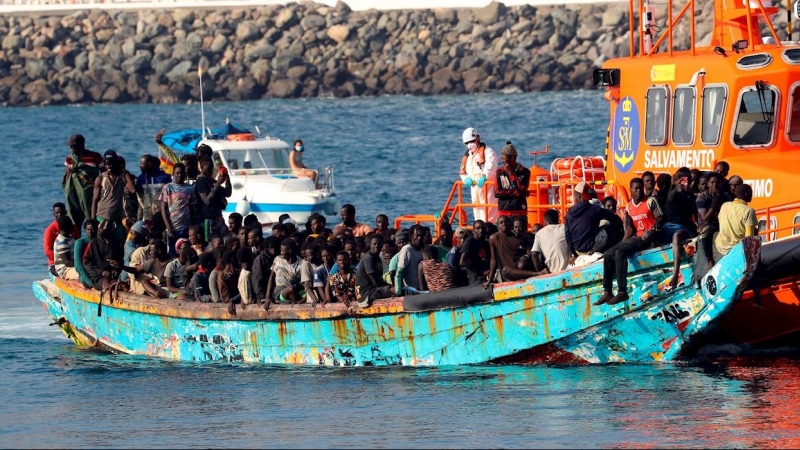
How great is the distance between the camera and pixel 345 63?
88875mm

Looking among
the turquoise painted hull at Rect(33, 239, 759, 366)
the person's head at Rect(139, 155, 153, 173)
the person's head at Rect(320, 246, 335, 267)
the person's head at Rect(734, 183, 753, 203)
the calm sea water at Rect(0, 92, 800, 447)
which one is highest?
the person's head at Rect(139, 155, 153, 173)

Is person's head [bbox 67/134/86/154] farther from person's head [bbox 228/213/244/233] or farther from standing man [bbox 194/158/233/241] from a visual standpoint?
person's head [bbox 228/213/244/233]

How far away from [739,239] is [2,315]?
41.7 feet

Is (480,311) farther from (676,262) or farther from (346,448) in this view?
(346,448)

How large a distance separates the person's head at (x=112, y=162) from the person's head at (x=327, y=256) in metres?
3.23

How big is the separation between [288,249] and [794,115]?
5.90m

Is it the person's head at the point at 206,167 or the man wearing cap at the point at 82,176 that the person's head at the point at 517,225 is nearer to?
the person's head at the point at 206,167

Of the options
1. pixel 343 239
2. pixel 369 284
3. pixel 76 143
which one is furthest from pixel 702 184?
pixel 76 143

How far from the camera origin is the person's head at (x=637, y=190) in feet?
57.3

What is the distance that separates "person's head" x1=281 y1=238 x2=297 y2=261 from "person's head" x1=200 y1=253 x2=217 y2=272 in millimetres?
1126

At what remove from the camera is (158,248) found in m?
19.7

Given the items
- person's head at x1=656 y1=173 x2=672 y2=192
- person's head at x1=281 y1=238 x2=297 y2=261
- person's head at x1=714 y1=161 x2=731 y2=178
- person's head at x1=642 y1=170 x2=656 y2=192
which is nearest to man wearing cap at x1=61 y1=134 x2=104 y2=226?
person's head at x1=281 y1=238 x2=297 y2=261

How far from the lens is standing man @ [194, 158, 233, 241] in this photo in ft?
66.0

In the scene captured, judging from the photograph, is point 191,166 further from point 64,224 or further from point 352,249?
point 352,249
